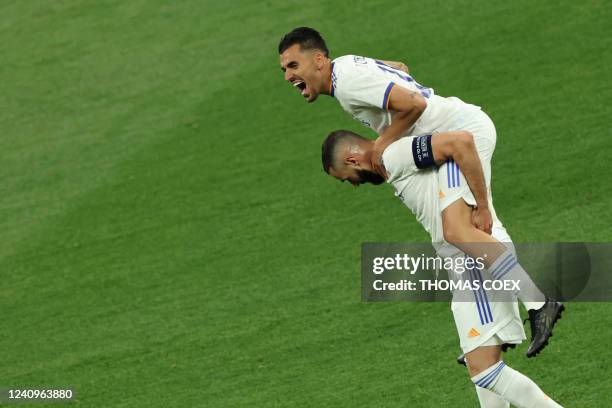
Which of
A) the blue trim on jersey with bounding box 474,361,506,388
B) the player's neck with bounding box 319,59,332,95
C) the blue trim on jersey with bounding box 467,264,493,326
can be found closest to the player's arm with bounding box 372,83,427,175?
the player's neck with bounding box 319,59,332,95

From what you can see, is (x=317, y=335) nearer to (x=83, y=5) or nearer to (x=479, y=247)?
(x=479, y=247)

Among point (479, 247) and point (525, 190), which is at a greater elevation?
point (479, 247)

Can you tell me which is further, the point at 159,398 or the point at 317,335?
the point at 317,335

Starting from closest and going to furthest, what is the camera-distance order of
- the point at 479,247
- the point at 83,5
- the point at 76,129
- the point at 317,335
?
the point at 479,247, the point at 317,335, the point at 76,129, the point at 83,5

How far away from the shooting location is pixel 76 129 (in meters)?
12.2

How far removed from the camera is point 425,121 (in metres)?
5.34

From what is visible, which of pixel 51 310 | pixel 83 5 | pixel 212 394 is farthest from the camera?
pixel 83 5

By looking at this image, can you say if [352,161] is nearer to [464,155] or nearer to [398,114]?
[398,114]

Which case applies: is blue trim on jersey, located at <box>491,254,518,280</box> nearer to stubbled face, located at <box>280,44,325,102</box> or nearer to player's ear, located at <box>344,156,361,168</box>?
player's ear, located at <box>344,156,361,168</box>

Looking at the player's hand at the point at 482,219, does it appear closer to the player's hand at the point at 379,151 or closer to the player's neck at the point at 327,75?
the player's hand at the point at 379,151

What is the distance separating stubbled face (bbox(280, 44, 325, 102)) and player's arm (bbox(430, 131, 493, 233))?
610 mm

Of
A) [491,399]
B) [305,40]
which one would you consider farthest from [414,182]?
[491,399]

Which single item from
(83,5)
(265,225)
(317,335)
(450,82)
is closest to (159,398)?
(317,335)

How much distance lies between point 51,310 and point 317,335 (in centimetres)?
241
